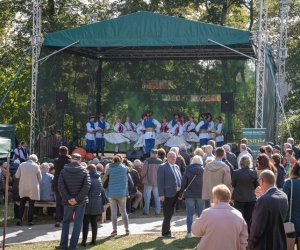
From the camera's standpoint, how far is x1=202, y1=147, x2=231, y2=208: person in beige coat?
35.8 feet

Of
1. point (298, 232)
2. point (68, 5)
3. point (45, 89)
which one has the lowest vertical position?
point (298, 232)

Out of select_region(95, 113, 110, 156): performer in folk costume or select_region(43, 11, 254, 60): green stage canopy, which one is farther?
select_region(95, 113, 110, 156): performer in folk costume

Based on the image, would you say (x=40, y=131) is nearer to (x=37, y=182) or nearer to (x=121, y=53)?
(x=121, y=53)

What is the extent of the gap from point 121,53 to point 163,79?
A: 6.76 ft

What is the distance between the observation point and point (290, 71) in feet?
110

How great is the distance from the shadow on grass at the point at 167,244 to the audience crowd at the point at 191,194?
290mm

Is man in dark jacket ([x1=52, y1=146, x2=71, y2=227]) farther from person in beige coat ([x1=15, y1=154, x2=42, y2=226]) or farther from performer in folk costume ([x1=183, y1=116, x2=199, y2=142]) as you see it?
performer in folk costume ([x1=183, y1=116, x2=199, y2=142])

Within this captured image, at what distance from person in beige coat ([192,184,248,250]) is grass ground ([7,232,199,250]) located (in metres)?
4.66

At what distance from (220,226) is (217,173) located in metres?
4.86

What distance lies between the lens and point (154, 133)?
78.4 ft

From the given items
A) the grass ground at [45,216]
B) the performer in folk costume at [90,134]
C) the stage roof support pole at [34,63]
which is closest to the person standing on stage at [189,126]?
the performer in folk costume at [90,134]

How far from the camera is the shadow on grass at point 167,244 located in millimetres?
10828

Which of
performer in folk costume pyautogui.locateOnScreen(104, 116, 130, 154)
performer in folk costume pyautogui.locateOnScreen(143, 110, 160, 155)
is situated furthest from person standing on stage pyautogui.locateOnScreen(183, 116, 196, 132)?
performer in folk costume pyautogui.locateOnScreen(104, 116, 130, 154)

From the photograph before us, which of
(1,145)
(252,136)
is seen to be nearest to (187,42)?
(252,136)
